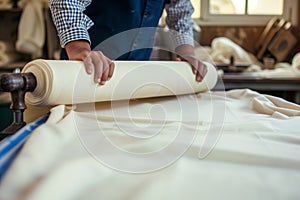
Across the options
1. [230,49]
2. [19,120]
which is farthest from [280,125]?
[230,49]

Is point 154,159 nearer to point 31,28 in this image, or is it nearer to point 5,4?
point 31,28

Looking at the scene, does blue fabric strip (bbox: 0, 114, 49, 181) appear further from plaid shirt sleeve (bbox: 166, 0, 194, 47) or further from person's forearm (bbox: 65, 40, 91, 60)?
plaid shirt sleeve (bbox: 166, 0, 194, 47)

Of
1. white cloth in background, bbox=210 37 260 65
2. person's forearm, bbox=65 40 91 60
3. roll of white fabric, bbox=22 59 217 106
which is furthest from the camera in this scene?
white cloth in background, bbox=210 37 260 65

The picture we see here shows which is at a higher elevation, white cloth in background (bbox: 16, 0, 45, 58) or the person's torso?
the person's torso

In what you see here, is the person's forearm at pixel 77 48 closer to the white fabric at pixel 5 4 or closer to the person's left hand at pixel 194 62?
the person's left hand at pixel 194 62

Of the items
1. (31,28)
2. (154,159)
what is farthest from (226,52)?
(154,159)

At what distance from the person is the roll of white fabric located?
0.23 ft

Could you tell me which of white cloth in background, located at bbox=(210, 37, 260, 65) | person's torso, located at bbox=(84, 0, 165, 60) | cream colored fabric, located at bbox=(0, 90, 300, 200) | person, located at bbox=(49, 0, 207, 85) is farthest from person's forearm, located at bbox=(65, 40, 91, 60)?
white cloth in background, located at bbox=(210, 37, 260, 65)

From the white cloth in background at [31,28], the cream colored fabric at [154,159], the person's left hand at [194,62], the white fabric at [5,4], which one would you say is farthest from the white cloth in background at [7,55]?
the cream colored fabric at [154,159]

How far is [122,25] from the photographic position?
1057 millimetres

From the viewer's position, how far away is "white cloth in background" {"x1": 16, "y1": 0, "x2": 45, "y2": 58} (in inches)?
97.0

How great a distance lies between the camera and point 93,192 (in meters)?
0.39

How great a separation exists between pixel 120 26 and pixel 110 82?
0.35m

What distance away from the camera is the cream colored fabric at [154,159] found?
394 mm
